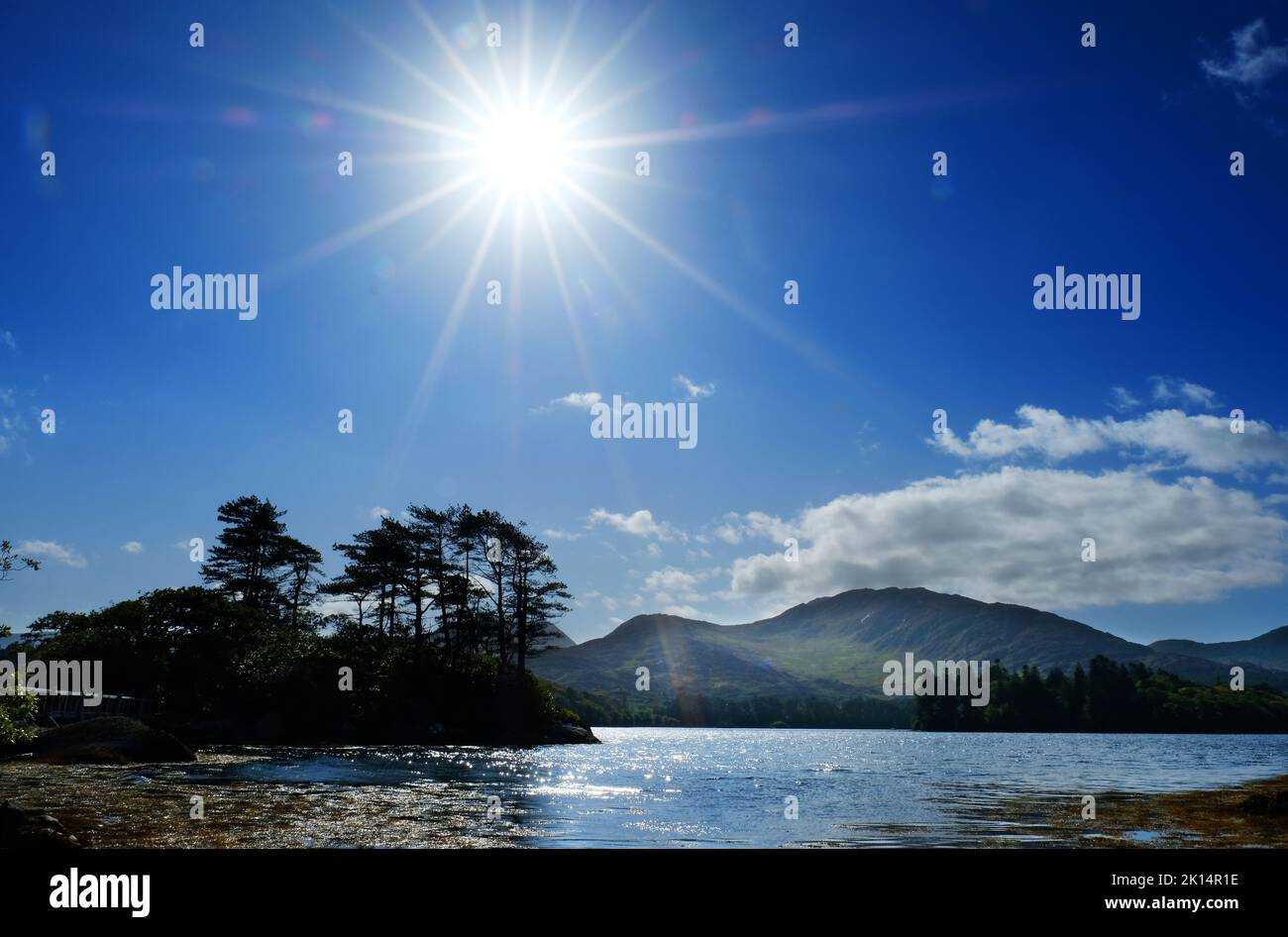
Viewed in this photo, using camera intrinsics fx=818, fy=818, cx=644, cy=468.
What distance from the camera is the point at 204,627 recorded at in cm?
6288

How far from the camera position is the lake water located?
725 inches

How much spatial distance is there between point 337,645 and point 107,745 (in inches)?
1381

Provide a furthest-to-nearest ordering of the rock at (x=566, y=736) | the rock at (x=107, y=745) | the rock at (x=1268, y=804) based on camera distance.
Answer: the rock at (x=566, y=736) < the rock at (x=107, y=745) < the rock at (x=1268, y=804)

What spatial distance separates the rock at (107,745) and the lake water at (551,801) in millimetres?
2400

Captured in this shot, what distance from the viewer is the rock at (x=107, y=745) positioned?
3509 centimetres

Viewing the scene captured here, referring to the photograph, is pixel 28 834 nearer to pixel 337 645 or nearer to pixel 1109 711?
pixel 337 645

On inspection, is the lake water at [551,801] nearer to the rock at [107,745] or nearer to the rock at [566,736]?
the rock at [107,745]

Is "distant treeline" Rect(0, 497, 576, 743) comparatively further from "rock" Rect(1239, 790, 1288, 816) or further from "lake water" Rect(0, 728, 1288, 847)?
"rock" Rect(1239, 790, 1288, 816)

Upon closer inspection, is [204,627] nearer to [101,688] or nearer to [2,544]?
[101,688]

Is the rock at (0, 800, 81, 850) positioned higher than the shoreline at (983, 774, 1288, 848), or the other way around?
the rock at (0, 800, 81, 850)

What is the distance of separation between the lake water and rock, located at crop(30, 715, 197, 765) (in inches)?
94.5

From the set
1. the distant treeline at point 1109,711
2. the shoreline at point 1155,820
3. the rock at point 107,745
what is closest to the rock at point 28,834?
the shoreline at point 1155,820

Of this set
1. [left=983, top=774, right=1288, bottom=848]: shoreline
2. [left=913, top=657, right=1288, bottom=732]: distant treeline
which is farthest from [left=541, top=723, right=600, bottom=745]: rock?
[left=913, top=657, right=1288, bottom=732]: distant treeline
